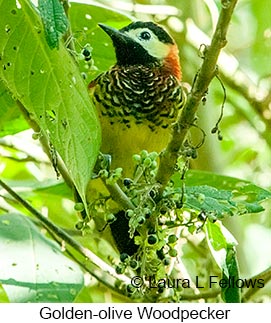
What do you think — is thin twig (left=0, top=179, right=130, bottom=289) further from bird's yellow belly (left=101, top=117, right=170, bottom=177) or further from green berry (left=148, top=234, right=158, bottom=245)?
green berry (left=148, top=234, right=158, bottom=245)

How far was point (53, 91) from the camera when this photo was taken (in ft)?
2.80

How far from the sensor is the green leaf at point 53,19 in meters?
0.72

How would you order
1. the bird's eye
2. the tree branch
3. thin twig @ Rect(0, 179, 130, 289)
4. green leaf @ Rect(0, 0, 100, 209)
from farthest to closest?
the bird's eye < thin twig @ Rect(0, 179, 130, 289) < green leaf @ Rect(0, 0, 100, 209) < the tree branch

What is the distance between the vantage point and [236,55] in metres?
1.80

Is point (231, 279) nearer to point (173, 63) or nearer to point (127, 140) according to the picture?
point (127, 140)

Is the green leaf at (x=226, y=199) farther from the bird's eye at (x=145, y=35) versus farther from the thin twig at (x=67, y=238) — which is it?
the bird's eye at (x=145, y=35)

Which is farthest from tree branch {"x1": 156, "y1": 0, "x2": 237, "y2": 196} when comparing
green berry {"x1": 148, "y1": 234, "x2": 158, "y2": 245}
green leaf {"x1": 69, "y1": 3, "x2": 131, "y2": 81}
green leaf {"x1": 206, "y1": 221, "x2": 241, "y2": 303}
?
green leaf {"x1": 69, "y1": 3, "x2": 131, "y2": 81}

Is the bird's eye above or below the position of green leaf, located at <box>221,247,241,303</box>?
above

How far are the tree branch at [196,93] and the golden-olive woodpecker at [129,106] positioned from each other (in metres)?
0.42

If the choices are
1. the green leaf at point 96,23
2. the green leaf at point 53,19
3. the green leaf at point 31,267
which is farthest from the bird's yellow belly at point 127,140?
the green leaf at point 53,19

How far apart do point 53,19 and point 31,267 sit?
1.54ft

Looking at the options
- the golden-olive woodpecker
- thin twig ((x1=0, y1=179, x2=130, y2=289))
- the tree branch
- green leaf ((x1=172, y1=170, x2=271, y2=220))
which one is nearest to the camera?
the tree branch

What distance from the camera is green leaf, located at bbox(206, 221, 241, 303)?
1.05 m

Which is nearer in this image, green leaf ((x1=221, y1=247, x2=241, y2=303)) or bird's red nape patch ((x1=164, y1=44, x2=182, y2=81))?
green leaf ((x1=221, y1=247, x2=241, y2=303))
